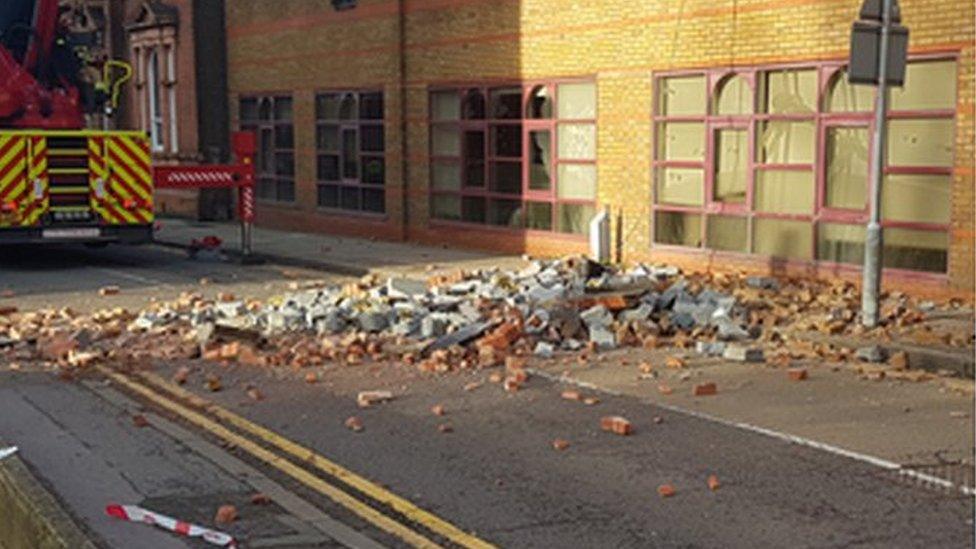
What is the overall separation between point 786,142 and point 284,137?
14753 millimetres

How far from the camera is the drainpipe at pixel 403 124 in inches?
865

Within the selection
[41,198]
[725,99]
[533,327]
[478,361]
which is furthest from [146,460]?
[41,198]

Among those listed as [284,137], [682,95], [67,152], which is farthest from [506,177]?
[284,137]

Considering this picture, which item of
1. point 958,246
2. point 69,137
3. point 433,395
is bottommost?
point 433,395

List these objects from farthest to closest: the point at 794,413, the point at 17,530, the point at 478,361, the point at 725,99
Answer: the point at 725,99
the point at 478,361
the point at 794,413
the point at 17,530

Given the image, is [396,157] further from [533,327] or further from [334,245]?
[533,327]

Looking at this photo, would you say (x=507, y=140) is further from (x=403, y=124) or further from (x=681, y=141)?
(x=681, y=141)

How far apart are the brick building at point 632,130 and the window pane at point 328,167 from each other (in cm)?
6

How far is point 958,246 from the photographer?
41.7 ft

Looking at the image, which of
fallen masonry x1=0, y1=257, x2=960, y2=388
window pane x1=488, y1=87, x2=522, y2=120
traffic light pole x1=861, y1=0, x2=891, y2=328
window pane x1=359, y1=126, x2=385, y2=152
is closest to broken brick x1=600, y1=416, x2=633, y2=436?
fallen masonry x1=0, y1=257, x2=960, y2=388

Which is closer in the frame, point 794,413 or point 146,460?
point 146,460

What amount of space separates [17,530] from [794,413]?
5.51 metres

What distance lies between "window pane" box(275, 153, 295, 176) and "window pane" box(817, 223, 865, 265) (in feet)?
48.9

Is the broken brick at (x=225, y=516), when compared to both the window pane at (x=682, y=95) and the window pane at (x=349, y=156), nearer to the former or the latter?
the window pane at (x=682, y=95)
